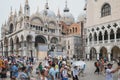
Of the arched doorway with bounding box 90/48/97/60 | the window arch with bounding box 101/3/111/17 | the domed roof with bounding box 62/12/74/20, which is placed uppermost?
the domed roof with bounding box 62/12/74/20

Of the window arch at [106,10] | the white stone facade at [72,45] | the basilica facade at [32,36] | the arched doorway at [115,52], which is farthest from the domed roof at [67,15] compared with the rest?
the arched doorway at [115,52]

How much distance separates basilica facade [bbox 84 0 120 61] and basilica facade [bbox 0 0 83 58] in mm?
8174

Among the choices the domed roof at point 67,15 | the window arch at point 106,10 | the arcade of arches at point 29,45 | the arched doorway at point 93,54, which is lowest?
the arched doorway at point 93,54

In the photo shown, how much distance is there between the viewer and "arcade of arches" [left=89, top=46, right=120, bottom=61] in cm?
4759

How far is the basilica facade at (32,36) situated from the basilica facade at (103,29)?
8.17 metres

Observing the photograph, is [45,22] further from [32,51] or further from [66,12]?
[66,12]

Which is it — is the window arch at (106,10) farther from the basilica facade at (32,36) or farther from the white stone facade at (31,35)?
the white stone facade at (31,35)

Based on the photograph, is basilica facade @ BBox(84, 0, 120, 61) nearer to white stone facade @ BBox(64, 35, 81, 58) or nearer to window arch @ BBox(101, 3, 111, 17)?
window arch @ BBox(101, 3, 111, 17)

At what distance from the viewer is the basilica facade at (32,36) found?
5705 centimetres

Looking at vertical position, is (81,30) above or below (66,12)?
below

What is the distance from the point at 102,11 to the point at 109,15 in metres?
3.12

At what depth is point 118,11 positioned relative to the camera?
45.9 meters

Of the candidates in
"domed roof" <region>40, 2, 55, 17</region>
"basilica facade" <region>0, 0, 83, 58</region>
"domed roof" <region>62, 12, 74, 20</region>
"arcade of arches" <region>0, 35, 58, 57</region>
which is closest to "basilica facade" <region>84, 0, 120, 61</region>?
"basilica facade" <region>0, 0, 83, 58</region>

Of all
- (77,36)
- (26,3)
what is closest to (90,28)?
(77,36)
